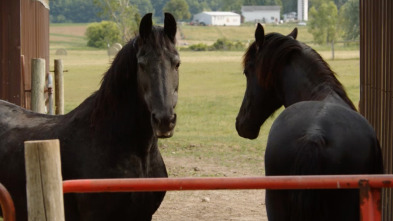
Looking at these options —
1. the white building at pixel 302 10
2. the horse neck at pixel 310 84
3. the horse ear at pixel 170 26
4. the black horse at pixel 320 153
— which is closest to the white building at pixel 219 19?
the white building at pixel 302 10

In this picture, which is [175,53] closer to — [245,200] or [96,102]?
[96,102]

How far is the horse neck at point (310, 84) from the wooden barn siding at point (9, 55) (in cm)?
531

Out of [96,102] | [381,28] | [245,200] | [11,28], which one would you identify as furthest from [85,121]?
[11,28]

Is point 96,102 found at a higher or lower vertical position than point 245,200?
higher

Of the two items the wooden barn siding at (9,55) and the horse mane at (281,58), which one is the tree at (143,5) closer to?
the wooden barn siding at (9,55)

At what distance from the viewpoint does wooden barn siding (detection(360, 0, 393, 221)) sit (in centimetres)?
601

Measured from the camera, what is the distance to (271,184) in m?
2.92

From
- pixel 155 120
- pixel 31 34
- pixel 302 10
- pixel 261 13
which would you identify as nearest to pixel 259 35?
pixel 155 120

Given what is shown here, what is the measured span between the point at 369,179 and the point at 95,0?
32131 millimetres

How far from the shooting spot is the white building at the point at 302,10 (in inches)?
5920

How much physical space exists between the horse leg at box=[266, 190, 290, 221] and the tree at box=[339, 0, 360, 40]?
247ft

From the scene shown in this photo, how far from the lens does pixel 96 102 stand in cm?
464

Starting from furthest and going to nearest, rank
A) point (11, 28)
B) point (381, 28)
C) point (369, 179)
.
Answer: point (11, 28) → point (381, 28) → point (369, 179)

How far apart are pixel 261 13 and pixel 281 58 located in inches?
5758
